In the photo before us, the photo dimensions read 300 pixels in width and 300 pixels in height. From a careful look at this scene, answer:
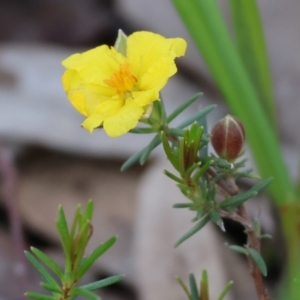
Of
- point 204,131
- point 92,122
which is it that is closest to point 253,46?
point 204,131

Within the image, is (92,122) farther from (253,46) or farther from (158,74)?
(253,46)

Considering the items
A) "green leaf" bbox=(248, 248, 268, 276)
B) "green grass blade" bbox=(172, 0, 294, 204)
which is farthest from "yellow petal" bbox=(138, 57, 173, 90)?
"green grass blade" bbox=(172, 0, 294, 204)

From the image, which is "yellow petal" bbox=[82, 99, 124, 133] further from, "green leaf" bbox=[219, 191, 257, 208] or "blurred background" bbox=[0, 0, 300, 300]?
"blurred background" bbox=[0, 0, 300, 300]

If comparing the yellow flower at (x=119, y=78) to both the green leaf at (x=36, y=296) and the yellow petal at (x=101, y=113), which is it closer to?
the yellow petal at (x=101, y=113)

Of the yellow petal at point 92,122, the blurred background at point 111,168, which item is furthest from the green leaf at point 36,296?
the blurred background at point 111,168

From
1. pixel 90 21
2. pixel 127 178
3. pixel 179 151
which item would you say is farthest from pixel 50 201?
pixel 179 151

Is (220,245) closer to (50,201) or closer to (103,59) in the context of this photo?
(50,201)
